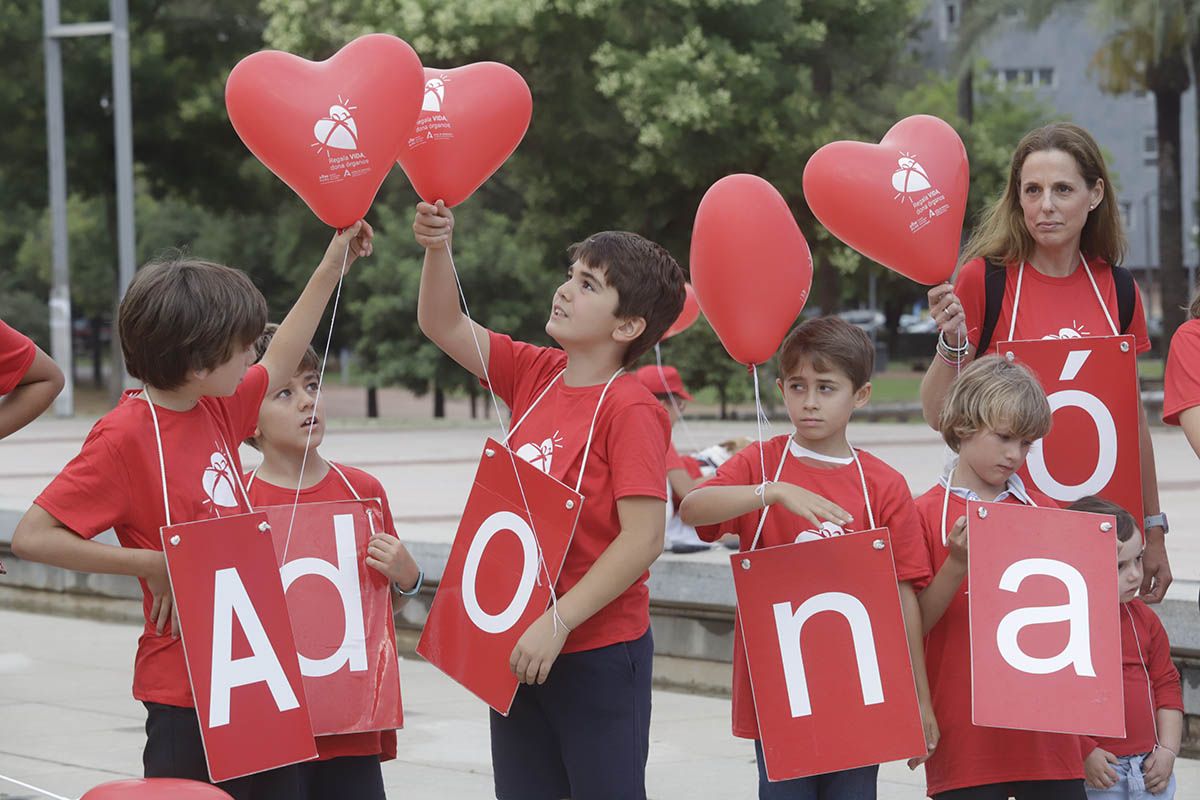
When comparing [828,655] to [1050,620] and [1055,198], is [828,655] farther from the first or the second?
[1055,198]

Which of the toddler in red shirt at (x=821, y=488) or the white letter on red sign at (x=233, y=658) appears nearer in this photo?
the white letter on red sign at (x=233, y=658)

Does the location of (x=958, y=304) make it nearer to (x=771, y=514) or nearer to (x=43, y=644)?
(x=771, y=514)

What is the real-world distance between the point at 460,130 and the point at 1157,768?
2.28 m

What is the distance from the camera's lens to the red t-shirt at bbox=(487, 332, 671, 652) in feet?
12.0

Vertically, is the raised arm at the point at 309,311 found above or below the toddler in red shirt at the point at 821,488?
above

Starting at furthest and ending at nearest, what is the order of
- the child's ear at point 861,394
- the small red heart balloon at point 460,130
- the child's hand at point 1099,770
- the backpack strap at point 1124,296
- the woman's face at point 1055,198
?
the backpack strap at point 1124,296
the woman's face at point 1055,198
the small red heart balloon at point 460,130
the child's hand at point 1099,770
the child's ear at point 861,394

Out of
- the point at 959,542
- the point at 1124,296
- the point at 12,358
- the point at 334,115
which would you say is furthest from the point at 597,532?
the point at 12,358

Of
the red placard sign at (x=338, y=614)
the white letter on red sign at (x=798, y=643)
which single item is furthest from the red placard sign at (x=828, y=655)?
the red placard sign at (x=338, y=614)

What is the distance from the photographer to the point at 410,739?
6473mm

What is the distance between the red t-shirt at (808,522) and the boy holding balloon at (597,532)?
0.21 meters

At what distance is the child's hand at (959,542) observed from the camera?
369 centimetres

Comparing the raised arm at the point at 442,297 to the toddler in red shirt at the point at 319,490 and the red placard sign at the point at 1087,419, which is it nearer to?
the toddler in red shirt at the point at 319,490

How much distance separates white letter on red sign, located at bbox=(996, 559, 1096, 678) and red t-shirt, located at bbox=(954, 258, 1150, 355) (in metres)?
0.71

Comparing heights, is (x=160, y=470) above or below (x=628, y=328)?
below
